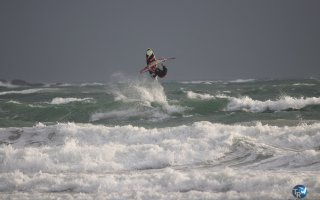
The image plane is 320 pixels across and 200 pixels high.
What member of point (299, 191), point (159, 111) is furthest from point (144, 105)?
point (299, 191)

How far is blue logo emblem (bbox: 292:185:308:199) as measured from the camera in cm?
1118

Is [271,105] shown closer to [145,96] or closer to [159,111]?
[159,111]

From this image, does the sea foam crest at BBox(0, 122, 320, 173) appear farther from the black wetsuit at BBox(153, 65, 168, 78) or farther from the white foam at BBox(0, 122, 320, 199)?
the black wetsuit at BBox(153, 65, 168, 78)

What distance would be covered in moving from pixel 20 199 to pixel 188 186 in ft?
12.1

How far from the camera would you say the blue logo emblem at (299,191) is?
1118 centimetres

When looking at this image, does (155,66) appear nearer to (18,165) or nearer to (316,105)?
(18,165)

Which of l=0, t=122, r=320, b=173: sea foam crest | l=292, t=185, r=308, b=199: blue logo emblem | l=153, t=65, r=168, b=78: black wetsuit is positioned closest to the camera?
l=292, t=185, r=308, b=199: blue logo emblem

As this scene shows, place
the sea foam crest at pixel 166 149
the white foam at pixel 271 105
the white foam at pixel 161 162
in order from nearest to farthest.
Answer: the white foam at pixel 161 162, the sea foam crest at pixel 166 149, the white foam at pixel 271 105

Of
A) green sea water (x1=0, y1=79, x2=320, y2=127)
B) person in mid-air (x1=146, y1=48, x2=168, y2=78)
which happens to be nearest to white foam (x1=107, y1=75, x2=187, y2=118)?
green sea water (x1=0, y1=79, x2=320, y2=127)

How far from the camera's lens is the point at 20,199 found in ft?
42.8

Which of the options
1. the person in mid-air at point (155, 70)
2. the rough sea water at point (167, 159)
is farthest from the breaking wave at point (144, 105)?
the person in mid-air at point (155, 70)

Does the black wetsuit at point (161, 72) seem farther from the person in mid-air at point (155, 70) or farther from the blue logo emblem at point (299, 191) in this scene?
the blue logo emblem at point (299, 191)

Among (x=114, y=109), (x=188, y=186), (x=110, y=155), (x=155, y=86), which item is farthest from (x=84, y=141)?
(x=155, y=86)

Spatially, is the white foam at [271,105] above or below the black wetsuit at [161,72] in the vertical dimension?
below
